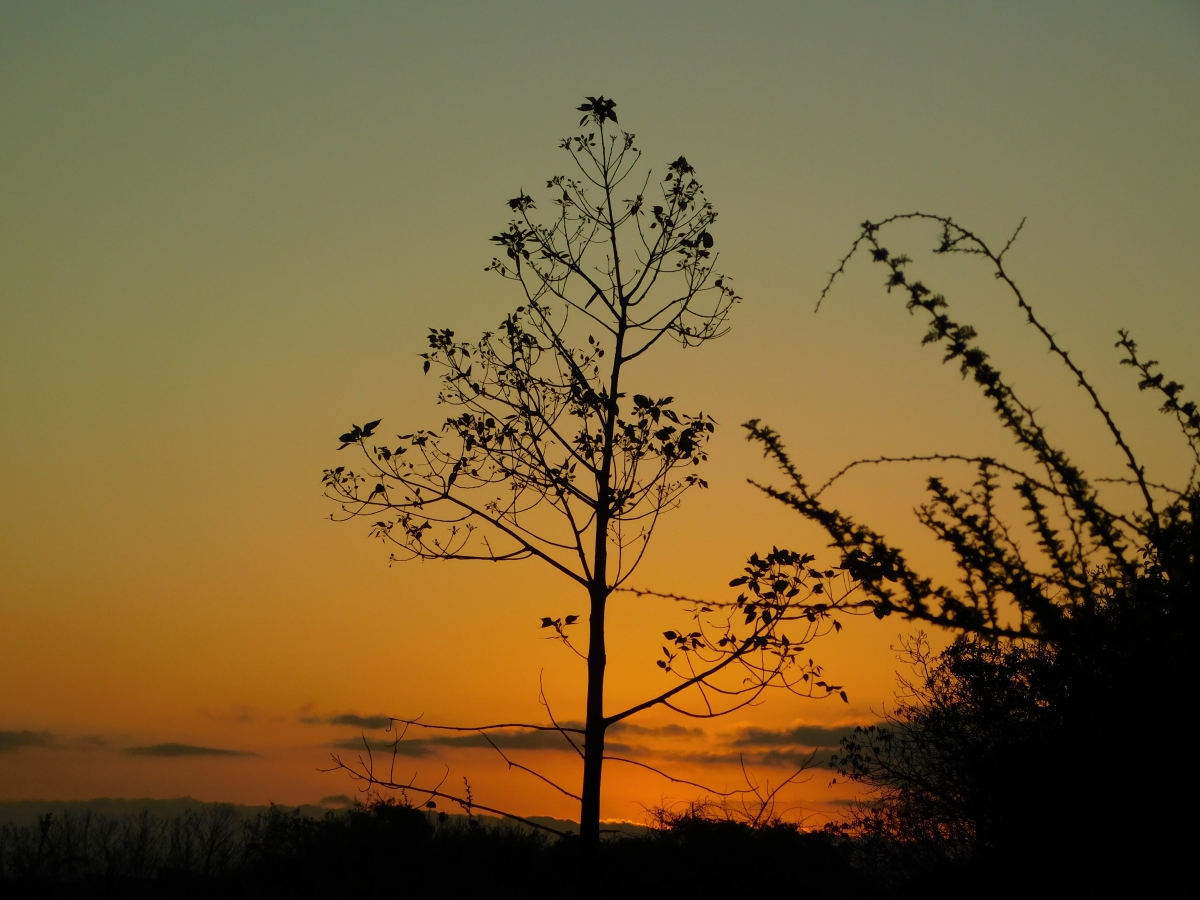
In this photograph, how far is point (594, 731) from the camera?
10156mm

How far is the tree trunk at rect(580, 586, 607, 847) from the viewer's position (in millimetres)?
9805

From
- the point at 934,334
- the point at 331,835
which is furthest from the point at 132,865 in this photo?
the point at 934,334

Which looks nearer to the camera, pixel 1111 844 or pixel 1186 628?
pixel 1186 628

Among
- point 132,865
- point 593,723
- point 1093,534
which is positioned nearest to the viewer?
→ point 1093,534

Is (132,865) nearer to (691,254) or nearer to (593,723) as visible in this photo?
(593,723)

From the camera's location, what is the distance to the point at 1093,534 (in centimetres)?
373

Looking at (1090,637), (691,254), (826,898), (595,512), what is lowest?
(826,898)

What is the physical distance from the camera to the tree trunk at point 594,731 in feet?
32.2

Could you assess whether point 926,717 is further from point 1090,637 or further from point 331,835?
point 1090,637

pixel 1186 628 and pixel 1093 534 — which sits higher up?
pixel 1093 534

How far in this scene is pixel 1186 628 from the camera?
12.4 feet

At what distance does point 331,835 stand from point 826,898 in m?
11.1

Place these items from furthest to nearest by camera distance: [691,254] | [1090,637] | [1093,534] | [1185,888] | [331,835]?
[331,835]
[691,254]
[1185,888]
[1093,534]
[1090,637]

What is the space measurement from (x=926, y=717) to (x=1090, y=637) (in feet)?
53.2
